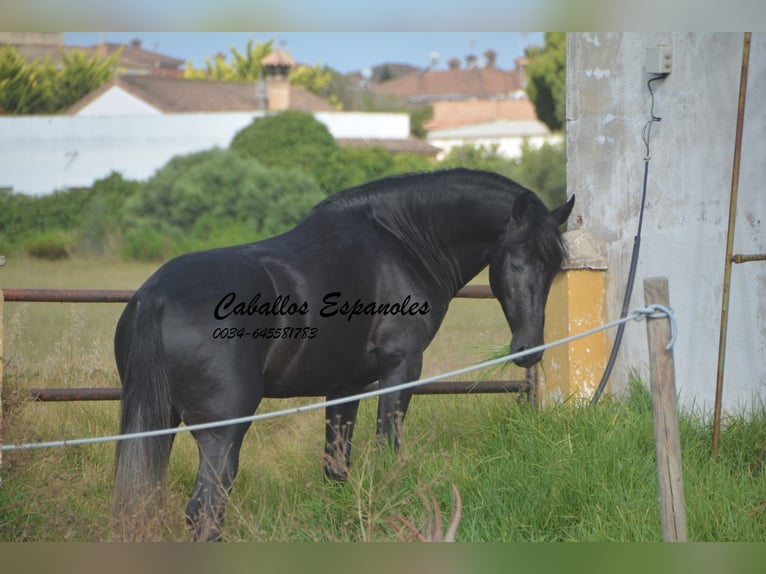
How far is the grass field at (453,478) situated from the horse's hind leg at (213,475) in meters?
0.08

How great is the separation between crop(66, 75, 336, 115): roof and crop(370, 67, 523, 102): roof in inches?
1118

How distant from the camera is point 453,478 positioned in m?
4.99

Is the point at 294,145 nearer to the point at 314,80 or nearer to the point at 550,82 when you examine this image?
the point at 550,82

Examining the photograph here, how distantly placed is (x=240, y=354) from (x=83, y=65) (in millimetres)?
35423

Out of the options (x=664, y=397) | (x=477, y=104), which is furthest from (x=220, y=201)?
(x=477, y=104)

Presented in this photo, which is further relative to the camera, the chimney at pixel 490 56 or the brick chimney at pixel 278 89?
the chimney at pixel 490 56

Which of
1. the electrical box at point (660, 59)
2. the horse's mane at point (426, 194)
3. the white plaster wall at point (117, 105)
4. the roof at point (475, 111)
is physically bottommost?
the horse's mane at point (426, 194)

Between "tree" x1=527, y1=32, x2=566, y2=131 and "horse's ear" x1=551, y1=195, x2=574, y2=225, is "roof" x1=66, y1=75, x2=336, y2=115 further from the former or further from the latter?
"horse's ear" x1=551, y1=195, x2=574, y2=225

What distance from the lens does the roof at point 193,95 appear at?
4206 cm

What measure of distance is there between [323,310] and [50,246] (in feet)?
69.5

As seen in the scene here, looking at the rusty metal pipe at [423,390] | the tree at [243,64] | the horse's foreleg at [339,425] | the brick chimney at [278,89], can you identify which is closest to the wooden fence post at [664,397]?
the horse's foreleg at [339,425]

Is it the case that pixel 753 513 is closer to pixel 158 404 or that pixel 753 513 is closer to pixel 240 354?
pixel 240 354

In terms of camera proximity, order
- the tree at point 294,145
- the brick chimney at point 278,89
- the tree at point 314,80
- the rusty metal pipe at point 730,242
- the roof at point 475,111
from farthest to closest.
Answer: the roof at point 475,111 < the tree at point 314,80 < the brick chimney at point 278,89 < the tree at point 294,145 < the rusty metal pipe at point 730,242

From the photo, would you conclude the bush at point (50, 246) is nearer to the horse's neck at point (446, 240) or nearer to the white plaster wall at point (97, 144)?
the white plaster wall at point (97, 144)
